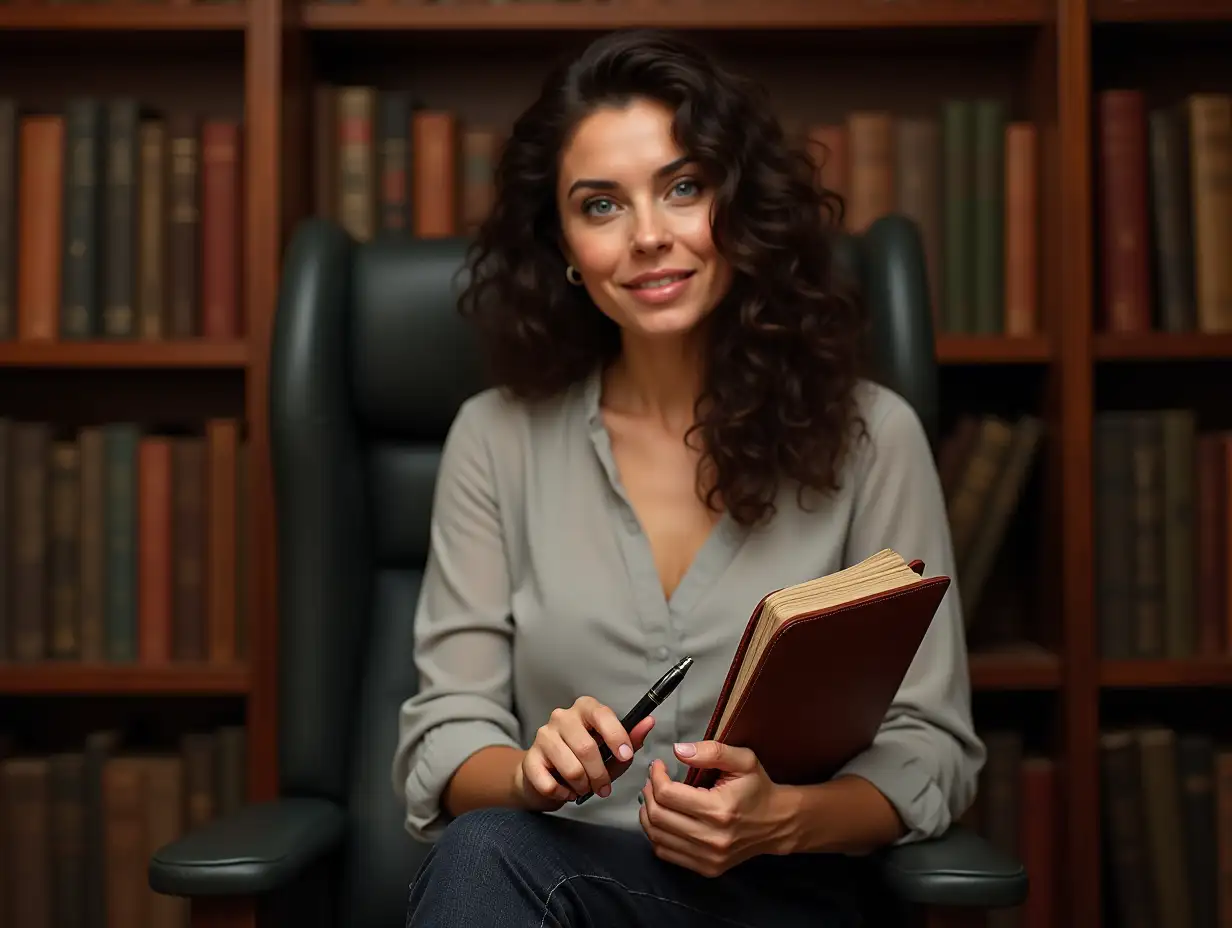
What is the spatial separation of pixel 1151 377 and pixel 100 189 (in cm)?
150

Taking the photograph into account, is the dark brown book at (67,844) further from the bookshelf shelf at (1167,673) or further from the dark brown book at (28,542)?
the bookshelf shelf at (1167,673)

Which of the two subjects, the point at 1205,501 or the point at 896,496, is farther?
the point at 1205,501

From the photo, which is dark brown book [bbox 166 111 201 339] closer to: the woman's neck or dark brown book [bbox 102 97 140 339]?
dark brown book [bbox 102 97 140 339]

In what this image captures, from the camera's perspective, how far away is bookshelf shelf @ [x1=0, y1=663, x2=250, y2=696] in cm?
166

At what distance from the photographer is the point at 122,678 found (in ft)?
5.47

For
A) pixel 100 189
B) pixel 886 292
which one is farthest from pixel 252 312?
pixel 886 292

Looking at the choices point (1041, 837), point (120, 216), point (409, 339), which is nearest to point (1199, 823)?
point (1041, 837)

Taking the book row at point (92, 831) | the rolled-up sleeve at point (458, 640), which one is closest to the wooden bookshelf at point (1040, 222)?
the book row at point (92, 831)

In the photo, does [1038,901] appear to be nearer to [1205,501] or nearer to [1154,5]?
[1205,501]

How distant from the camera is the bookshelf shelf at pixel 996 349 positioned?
1.65 meters

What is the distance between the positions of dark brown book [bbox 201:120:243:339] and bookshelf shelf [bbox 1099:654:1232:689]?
1235mm

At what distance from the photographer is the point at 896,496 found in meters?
1.20

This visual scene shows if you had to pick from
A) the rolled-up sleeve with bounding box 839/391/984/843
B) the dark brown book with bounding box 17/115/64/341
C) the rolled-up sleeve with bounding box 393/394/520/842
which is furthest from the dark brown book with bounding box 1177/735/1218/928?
the dark brown book with bounding box 17/115/64/341

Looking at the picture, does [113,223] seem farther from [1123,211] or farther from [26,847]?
[1123,211]
